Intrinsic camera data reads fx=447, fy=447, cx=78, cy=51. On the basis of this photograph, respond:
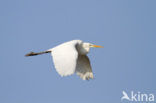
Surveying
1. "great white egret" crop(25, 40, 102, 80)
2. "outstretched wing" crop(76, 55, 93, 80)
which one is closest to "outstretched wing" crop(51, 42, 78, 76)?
"great white egret" crop(25, 40, 102, 80)

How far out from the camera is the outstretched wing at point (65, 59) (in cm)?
1109

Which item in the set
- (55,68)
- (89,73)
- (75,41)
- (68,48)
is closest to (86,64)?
(89,73)

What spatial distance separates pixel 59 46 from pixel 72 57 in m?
1.36

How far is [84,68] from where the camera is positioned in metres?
14.9

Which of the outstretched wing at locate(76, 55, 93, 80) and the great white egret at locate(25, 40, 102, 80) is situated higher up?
the great white egret at locate(25, 40, 102, 80)

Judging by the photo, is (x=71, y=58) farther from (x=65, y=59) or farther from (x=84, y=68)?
(x=84, y=68)

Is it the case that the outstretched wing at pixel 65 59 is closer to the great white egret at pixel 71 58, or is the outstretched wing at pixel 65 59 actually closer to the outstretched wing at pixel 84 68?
the great white egret at pixel 71 58

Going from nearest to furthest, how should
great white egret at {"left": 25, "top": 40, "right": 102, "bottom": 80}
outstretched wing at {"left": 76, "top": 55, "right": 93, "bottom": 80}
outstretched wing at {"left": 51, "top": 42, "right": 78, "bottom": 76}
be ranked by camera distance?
outstretched wing at {"left": 51, "top": 42, "right": 78, "bottom": 76}, great white egret at {"left": 25, "top": 40, "right": 102, "bottom": 80}, outstretched wing at {"left": 76, "top": 55, "right": 93, "bottom": 80}

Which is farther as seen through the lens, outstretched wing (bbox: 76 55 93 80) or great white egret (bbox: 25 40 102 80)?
outstretched wing (bbox: 76 55 93 80)

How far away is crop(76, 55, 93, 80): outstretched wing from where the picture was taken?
48.5 feet

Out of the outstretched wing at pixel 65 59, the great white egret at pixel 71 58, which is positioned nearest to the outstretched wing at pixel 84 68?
the great white egret at pixel 71 58

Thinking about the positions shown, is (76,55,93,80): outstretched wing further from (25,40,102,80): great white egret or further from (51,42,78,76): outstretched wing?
(51,42,78,76): outstretched wing

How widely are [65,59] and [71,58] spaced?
160 millimetres

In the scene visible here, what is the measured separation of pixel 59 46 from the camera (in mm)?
12938
